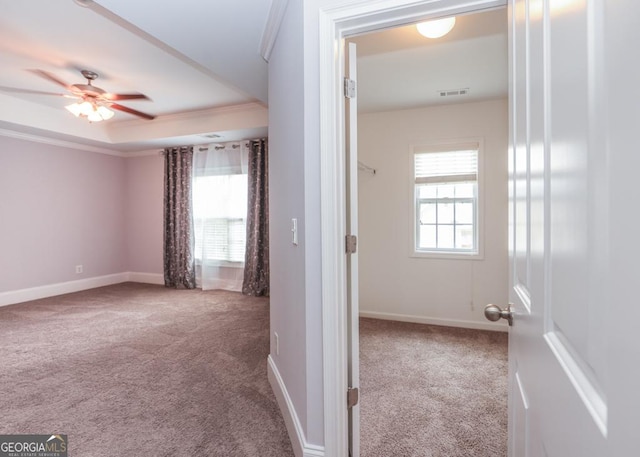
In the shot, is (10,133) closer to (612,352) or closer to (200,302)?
(200,302)

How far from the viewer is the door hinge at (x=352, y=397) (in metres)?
1.52

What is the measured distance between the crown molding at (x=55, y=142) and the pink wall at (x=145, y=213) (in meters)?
0.41

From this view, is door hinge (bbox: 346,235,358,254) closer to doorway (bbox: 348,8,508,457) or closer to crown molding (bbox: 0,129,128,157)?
doorway (bbox: 348,8,508,457)

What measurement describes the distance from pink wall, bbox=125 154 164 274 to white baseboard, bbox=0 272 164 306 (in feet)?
0.43

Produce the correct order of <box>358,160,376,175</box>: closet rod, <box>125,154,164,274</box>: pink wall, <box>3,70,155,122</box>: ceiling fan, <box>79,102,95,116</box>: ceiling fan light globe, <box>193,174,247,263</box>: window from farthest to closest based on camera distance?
<box>125,154,164,274</box>: pink wall
<box>193,174,247,263</box>: window
<box>358,160,376,175</box>: closet rod
<box>79,102,95,116</box>: ceiling fan light globe
<box>3,70,155,122</box>: ceiling fan

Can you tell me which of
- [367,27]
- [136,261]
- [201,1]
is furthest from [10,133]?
[367,27]

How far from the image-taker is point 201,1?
1.74 metres

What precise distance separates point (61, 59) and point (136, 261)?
12.8 ft

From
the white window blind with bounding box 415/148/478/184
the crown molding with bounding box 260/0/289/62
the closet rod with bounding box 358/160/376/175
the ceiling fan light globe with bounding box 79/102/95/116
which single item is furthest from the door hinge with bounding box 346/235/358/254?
the ceiling fan light globe with bounding box 79/102/95/116

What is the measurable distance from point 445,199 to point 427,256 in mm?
696

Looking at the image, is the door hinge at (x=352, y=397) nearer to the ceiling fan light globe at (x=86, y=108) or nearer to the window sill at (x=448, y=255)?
the window sill at (x=448, y=255)

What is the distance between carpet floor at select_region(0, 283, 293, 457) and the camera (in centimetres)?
183

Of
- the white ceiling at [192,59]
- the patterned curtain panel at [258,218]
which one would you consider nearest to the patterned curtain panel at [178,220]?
the white ceiling at [192,59]

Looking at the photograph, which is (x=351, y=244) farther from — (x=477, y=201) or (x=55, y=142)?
(x=55, y=142)
